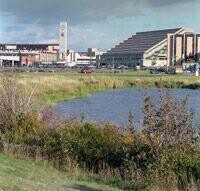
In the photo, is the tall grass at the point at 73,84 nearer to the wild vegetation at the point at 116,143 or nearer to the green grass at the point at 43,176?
the wild vegetation at the point at 116,143

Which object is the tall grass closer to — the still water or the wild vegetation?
the still water

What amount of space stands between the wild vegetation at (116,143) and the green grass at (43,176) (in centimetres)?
59

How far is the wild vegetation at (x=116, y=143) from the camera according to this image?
15531 mm

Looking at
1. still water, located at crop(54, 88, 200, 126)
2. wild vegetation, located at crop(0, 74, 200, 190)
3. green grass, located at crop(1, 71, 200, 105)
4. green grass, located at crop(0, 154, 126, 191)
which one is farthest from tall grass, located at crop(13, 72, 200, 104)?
green grass, located at crop(0, 154, 126, 191)

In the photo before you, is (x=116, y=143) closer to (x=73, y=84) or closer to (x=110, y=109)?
(x=110, y=109)

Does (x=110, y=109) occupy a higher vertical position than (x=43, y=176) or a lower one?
lower

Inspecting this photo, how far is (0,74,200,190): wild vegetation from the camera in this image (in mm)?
15531

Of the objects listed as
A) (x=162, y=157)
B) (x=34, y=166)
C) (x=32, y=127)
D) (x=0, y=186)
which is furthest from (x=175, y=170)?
(x=32, y=127)

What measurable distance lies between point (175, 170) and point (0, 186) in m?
6.05

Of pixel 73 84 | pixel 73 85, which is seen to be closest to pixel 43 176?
pixel 73 85

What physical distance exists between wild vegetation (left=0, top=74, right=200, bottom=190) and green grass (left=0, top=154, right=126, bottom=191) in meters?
0.59

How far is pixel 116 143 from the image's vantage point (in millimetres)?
18531

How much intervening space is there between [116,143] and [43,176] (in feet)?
12.3

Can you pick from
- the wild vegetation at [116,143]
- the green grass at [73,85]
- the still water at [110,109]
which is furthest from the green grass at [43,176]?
the green grass at [73,85]
